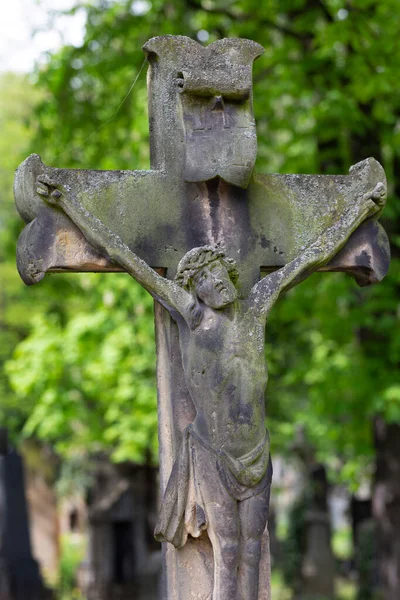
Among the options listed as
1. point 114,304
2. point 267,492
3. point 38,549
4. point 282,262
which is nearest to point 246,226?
point 282,262

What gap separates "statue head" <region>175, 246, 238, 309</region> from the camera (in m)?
4.34

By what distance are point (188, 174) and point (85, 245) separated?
0.60 metres

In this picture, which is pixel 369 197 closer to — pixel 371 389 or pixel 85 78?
pixel 371 389

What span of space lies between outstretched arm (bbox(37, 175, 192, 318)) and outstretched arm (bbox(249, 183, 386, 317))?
444 mm

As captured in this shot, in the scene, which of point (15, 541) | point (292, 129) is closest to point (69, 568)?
→ point (15, 541)

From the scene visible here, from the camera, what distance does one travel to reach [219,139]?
185 inches

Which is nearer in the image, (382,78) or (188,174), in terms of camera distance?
(188,174)

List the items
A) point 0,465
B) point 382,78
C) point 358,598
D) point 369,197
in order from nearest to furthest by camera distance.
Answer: point 369,197 < point 382,78 < point 0,465 < point 358,598

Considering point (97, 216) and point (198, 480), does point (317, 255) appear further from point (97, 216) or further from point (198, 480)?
point (198, 480)

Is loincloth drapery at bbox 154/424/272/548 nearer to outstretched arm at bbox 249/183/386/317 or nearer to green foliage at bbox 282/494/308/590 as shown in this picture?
outstretched arm at bbox 249/183/386/317

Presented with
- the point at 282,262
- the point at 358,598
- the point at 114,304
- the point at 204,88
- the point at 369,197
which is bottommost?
the point at 358,598

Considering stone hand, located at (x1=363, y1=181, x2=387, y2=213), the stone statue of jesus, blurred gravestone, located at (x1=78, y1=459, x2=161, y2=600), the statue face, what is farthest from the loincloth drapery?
blurred gravestone, located at (x1=78, y1=459, x2=161, y2=600)

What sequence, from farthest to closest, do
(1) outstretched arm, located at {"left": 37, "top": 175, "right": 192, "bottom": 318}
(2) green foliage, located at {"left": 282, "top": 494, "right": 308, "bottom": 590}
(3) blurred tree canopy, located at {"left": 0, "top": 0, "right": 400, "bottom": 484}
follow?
(2) green foliage, located at {"left": 282, "top": 494, "right": 308, "bottom": 590} → (3) blurred tree canopy, located at {"left": 0, "top": 0, "right": 400, "bottom": 484} → (1) outstretched arm, located at {"left": 37, "top": 175, "right": 192, "bottom": 318}

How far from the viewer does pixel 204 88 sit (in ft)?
15.3
